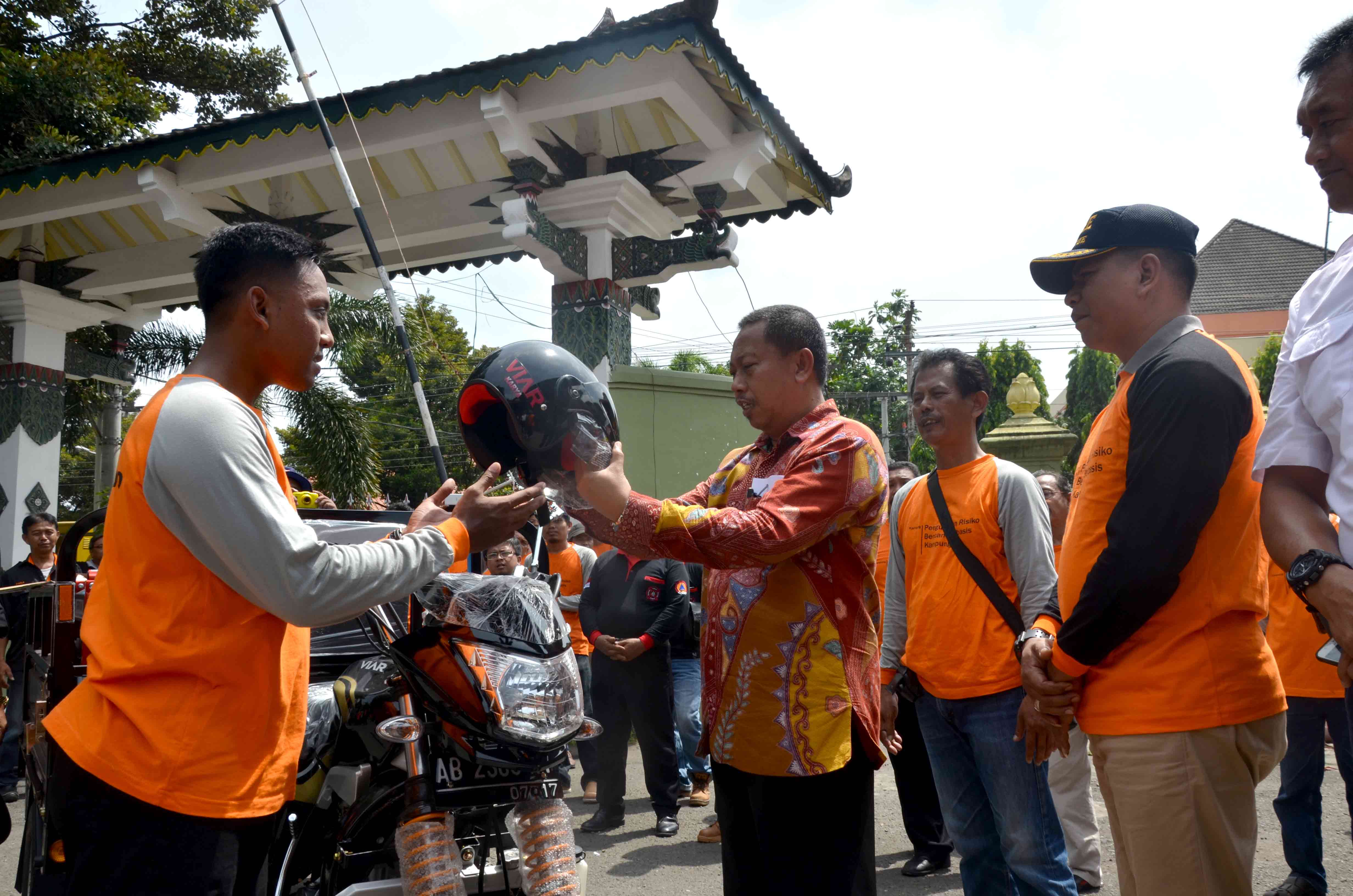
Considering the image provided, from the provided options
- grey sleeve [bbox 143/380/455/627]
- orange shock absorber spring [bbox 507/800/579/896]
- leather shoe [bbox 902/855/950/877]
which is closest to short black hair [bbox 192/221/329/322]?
grey sleeve [bbox 143/380/455/627]

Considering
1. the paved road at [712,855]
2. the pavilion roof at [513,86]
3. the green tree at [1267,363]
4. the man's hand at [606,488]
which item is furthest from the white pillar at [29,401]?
the green tree at [1267,363]

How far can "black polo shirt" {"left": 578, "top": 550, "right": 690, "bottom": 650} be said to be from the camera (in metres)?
6.08

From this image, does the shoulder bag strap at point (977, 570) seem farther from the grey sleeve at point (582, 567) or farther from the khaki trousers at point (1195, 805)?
the grey sleeve at point (582, 567)

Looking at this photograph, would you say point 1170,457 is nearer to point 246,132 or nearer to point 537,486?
point 537,486

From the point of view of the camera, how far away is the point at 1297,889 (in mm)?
4012

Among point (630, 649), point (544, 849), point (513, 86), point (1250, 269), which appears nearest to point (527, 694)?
point (544, 849)

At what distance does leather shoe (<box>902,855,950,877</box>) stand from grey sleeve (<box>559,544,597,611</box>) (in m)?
3.14

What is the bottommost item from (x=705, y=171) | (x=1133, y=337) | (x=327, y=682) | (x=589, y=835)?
(x=589, y=835)

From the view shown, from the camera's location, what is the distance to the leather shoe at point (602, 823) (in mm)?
5676

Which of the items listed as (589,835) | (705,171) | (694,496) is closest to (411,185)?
(705,171)

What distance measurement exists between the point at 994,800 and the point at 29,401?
9505mm

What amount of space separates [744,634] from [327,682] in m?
1.62

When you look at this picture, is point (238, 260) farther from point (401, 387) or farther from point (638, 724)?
point (401, 387)

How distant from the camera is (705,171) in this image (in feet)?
23.3
